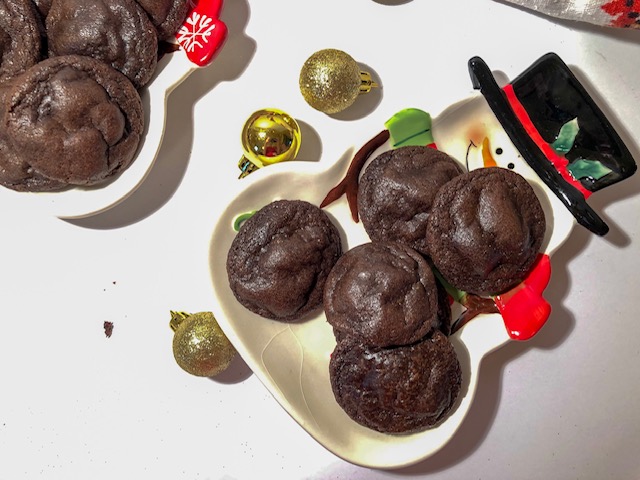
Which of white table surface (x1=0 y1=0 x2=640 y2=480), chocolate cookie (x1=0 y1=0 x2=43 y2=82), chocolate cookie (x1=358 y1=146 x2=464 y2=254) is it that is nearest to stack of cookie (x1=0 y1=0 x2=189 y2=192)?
chocolate cookie (x1=0 y1=0 x2=43 y2=82)

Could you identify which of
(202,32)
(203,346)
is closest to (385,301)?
(203,346)

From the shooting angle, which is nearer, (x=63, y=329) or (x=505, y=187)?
(x=505, y=187)

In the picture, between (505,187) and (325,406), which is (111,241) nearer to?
(325,406)

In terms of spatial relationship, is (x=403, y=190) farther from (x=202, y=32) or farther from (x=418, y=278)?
(x=202, y=32)

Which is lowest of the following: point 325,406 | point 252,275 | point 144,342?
point 325,406

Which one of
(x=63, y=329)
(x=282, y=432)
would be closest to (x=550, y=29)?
(x=282, y=432)

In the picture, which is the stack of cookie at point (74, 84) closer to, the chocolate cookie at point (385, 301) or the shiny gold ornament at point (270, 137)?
the shiny gold ornament at point (270, 137)

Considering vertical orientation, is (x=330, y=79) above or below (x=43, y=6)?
below
